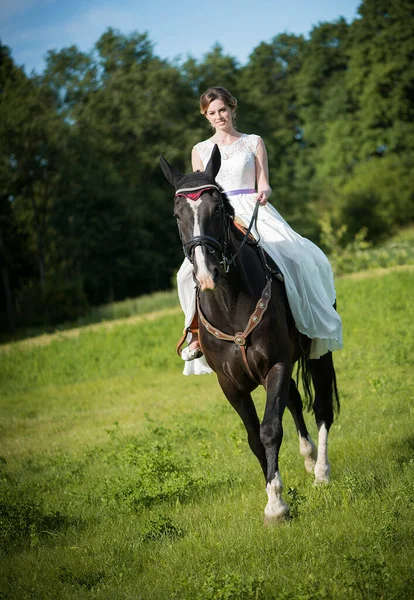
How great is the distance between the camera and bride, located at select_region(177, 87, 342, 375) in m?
6.39

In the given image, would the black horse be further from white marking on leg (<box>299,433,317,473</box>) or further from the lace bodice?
the lace bodice

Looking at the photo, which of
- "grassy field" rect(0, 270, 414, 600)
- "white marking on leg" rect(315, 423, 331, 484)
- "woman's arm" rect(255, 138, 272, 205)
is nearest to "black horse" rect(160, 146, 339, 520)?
"white marking on leg" rect(315, 423, 331, 484)

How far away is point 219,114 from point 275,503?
3.72 metres

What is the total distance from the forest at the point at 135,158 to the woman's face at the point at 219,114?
3397 centimetres

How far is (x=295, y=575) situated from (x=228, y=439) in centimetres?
474

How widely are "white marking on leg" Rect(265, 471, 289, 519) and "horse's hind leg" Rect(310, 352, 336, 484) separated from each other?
1055 millimetres

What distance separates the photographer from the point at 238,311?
18.0 feet

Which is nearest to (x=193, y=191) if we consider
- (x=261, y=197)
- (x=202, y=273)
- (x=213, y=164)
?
(x=213, y=164)

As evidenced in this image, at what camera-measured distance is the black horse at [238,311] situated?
4.96m

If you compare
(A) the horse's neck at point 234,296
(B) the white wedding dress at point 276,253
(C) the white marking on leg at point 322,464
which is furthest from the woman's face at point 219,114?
(C) the white marking on leg at point 322,464

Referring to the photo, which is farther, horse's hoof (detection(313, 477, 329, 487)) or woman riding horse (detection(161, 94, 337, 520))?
horse's hoof (detection(313, 477, 329, 487))

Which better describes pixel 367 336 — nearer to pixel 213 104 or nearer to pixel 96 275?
pixel 213 104

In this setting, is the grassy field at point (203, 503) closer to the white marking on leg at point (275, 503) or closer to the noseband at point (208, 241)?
the white marking on leg at point (275, 503)

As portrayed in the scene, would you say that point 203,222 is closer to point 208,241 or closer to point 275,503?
point 208,241
